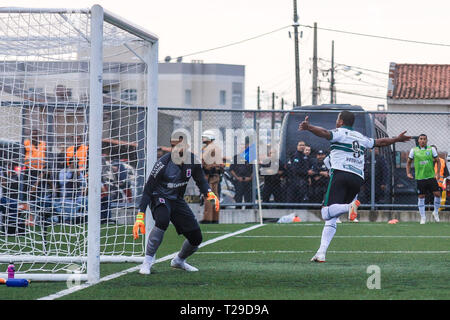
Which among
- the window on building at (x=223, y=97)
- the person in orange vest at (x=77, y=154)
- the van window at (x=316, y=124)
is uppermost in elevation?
the window on building at (x=223, y=97)

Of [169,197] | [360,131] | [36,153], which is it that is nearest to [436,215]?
[360,131]

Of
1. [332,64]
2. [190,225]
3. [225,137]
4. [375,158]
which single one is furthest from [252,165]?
[332,64]

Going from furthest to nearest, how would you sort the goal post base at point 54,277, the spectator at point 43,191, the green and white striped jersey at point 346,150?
1. the spectator at point 43,191
2. the green and white striped jersey at point 346,150
3. the goal post base at point 54,277

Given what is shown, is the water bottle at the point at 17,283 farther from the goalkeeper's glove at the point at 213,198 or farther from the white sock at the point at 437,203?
the white sock at the point at 437,203

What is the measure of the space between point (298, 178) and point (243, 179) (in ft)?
4.27

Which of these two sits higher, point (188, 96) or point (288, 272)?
point (188, 96)

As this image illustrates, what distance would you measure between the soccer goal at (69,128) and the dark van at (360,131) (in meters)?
5.66

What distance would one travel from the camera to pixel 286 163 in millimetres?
19828

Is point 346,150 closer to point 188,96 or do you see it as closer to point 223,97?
point 223,97

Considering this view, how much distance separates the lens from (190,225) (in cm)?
952

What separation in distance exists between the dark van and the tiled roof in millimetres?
27701

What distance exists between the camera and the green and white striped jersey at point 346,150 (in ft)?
34.4

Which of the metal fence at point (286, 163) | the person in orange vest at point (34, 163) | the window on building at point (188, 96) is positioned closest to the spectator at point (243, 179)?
the metal fence at point (286, 163)

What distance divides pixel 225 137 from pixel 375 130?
12.2 ft
